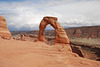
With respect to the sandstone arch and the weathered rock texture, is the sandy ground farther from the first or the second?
the weathered rock texture

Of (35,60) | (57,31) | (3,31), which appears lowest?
(35,60)

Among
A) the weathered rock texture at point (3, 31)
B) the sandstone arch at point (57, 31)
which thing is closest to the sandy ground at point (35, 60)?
the sandstone arch at point (57, 31)

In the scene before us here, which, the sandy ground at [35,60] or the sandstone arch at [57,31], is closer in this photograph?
the sandy ground at [35,60]

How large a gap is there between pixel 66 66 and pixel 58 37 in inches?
357

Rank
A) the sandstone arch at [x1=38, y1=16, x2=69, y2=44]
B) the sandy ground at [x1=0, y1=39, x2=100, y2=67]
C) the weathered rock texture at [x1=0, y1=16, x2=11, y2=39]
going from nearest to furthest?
the sandy ground at [x1=0, y1=39, x2=100, y2=67] → the weathered rock texture at [x1=0, y1=16, x2=11, y2=39] → the sandstone arch at [x1=38, y1=16, x2=69, y2=44]

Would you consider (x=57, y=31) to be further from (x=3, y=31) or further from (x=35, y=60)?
(x=35, y=60)

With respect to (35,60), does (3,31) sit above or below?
above

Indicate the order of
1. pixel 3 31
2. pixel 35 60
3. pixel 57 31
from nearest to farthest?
pixel 35 60 → pixel 3 31 → pixel 57 31

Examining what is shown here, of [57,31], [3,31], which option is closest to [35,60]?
[57,31]

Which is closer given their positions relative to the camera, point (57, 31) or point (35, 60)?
point (35, 60)

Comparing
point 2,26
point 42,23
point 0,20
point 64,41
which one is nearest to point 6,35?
point 2,26

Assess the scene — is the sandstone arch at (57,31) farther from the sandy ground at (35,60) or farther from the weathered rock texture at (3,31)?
the weathered rock texture at (3,31)

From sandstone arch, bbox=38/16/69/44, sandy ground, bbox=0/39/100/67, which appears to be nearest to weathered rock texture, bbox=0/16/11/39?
sandstone arch, bbox=38/16/69/44

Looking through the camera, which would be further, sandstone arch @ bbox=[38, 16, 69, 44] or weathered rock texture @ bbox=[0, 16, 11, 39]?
sandstone arch @ bbox=[38, 16, 69, 44]
